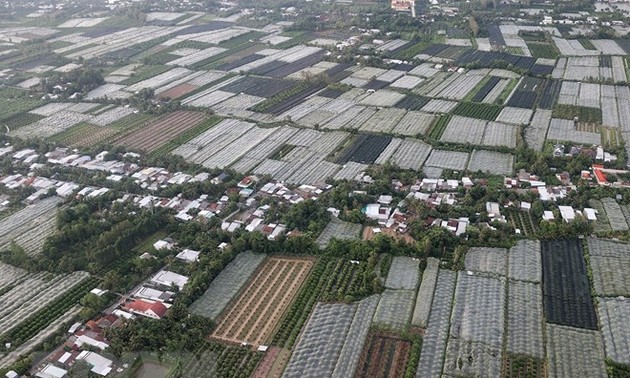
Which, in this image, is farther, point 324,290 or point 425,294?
point 324,290

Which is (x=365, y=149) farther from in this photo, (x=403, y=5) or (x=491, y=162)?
(x=403, y=5)

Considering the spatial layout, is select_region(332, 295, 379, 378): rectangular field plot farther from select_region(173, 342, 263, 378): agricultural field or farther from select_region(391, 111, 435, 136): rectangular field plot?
select_region(391, 111, 435, 136): rectangular field plot

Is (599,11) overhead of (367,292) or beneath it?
overhead

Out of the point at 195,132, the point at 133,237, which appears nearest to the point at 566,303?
the point at 133,237

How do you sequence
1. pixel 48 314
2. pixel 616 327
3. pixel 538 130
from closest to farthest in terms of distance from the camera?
pixel 616 327 < pixel 48 314 < pixel 538 130

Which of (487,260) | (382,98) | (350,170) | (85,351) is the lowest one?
(85,351)

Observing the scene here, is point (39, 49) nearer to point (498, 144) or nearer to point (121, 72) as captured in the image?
point (121, 72)

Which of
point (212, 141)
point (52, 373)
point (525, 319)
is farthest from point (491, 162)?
point (52, 373)
